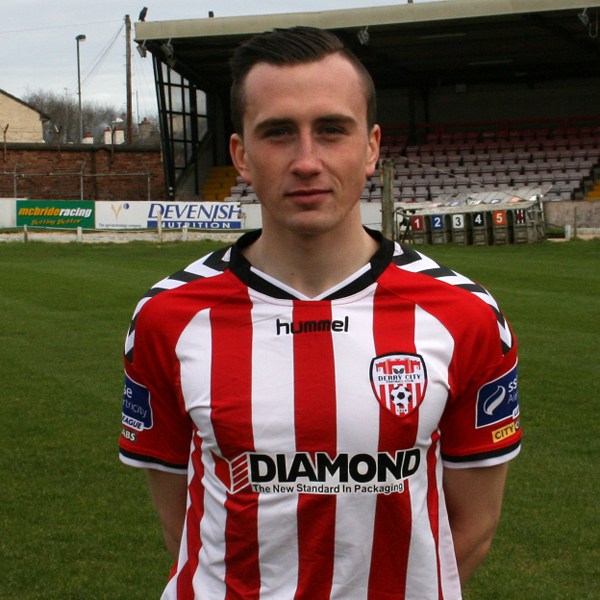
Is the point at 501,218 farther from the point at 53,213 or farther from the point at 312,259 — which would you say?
the point at 312,259

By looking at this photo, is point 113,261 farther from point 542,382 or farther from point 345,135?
point 345,135

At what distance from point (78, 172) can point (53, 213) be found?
7193 mm

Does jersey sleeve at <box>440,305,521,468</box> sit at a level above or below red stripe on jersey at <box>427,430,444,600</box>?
above

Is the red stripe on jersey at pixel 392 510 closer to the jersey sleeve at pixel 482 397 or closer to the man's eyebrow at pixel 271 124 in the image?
the jersey sleeve at pixel 482 397

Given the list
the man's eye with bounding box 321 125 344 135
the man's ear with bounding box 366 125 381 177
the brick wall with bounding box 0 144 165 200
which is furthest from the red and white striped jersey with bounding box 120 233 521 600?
the brick wall with bounding box 0 144 165 200

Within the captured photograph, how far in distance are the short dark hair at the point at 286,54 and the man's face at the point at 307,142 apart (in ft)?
0.07

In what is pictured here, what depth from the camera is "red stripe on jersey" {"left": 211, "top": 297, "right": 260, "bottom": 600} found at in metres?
2.22

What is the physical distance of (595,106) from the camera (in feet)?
155

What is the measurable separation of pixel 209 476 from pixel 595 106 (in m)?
47.5

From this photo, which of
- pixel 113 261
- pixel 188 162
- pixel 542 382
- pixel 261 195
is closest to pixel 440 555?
pixel 261 195

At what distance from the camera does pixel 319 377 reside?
2223 millimetres

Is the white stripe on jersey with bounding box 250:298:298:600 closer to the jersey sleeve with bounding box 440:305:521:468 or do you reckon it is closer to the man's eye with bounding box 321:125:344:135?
the jersey sleeve with bounding box 440:305:521:468

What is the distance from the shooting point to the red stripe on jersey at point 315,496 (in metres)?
2.20

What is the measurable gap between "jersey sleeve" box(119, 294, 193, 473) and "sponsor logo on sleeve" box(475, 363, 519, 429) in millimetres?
634
